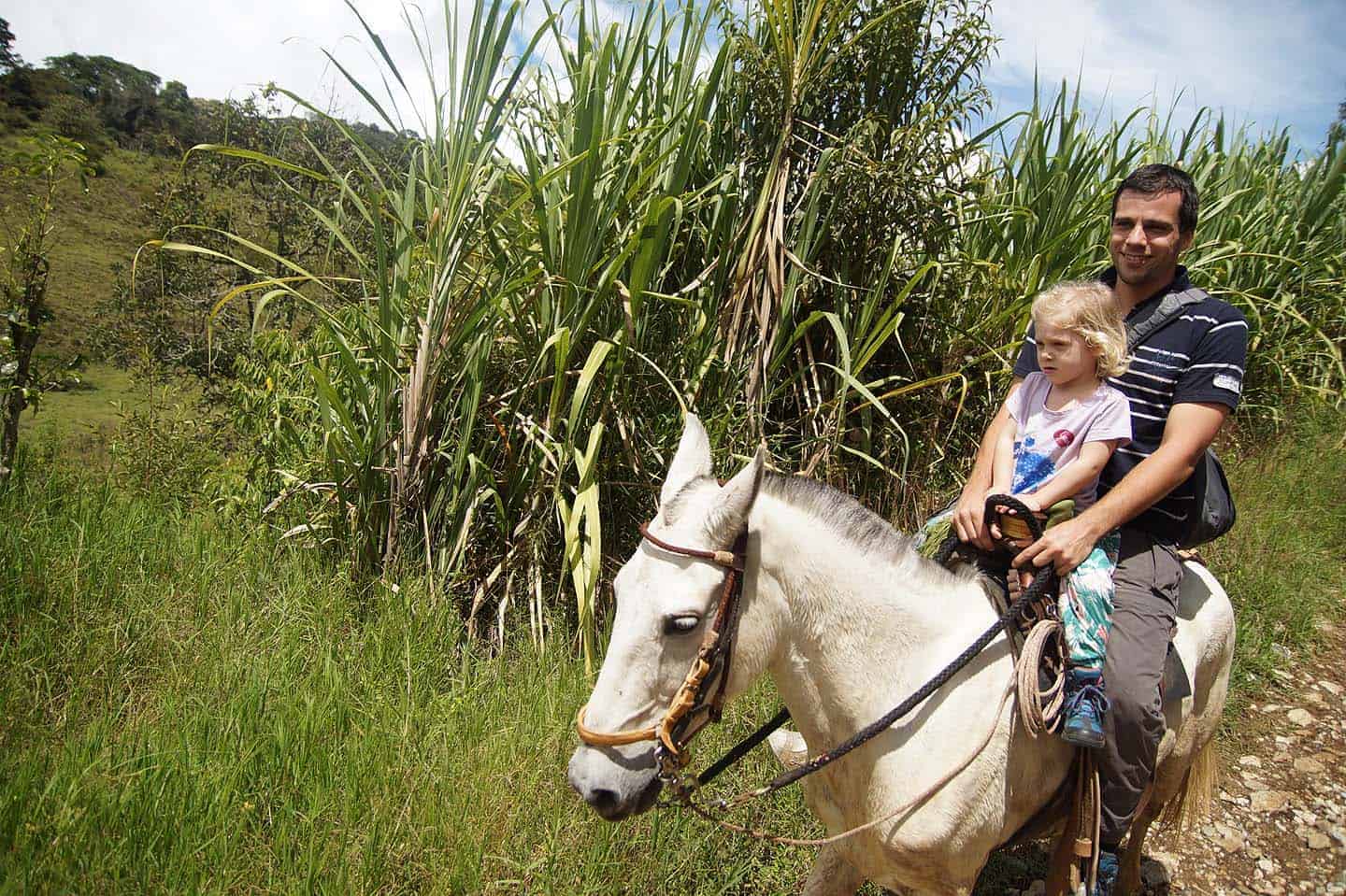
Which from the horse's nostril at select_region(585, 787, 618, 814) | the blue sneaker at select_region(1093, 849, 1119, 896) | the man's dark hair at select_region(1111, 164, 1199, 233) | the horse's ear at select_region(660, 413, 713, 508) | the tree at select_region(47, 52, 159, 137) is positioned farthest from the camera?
the tree at select_region(47, 52, 159, 137)

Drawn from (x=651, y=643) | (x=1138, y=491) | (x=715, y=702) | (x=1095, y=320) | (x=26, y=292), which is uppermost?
(x=1095, y=320)

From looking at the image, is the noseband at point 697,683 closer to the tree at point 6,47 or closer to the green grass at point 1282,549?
the green grass at point 1282,549

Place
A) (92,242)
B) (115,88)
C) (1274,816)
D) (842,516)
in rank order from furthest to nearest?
(115,88)
(92,242)
(1274,816)
(842,516)

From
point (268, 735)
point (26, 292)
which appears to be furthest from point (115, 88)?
point (268, 735)

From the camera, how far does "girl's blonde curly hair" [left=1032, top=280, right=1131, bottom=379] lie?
1903 mm

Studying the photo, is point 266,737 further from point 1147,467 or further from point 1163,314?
point 1163,314

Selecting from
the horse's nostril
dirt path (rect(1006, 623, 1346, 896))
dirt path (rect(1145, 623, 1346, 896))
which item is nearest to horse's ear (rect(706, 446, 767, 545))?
the horse's nostril

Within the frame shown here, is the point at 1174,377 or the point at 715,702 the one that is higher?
the point at 1174,377

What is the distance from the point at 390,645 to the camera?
2596 mm

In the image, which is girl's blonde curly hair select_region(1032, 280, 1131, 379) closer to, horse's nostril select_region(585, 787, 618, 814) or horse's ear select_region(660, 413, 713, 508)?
horse's ear select_region(660, 413, 713, 508)

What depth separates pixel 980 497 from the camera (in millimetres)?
2098

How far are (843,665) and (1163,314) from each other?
56.3 inches

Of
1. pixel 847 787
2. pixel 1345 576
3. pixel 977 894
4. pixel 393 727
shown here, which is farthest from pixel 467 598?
pixel 1345 576

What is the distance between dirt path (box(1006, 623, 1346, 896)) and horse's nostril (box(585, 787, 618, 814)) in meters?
2.18
